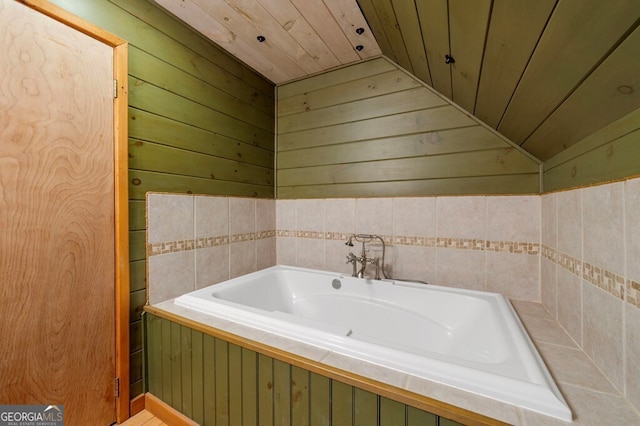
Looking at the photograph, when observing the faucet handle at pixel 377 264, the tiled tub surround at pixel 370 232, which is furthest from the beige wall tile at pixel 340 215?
the faucet handle at pixel 377 264

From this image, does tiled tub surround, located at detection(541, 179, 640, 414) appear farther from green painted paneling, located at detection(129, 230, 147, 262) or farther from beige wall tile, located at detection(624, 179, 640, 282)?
green painted paneling, located at detection(129, 230, 147, 262)

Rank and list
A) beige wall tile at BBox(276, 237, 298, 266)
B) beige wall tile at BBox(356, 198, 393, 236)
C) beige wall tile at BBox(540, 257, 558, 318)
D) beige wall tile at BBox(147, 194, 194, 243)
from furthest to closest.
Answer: beige wall tile at BBox(276, 237, 298, 266), beige wall tile at BBox(356, 198, 393, 236), beige wall tile at BBox(147, 194, 194, 243), beige wall tile at BBox(540, 257, 558, 318)

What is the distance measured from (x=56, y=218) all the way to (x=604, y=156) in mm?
2111

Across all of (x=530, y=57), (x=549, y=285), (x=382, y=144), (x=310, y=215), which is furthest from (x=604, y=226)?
(x=310, y=215)

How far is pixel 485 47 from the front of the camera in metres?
0.94

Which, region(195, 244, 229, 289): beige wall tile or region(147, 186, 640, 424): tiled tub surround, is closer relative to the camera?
region(147, 186, 640, 424): tiled tub surround

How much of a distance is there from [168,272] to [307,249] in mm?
1078

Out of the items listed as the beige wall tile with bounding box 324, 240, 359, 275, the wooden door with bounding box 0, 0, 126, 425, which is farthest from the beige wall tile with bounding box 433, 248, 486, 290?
the wooden door with bounding box 0, 0, 126, 425

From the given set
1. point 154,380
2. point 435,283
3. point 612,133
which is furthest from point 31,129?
point 435,283

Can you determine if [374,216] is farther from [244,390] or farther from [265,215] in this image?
[244,390]

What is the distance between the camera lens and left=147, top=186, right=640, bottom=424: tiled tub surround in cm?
72

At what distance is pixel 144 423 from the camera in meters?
1.29

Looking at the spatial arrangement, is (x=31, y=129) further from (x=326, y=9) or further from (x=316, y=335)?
(x=326, y=9)

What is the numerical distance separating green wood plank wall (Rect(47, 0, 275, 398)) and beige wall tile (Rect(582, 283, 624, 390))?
1.58 meters
